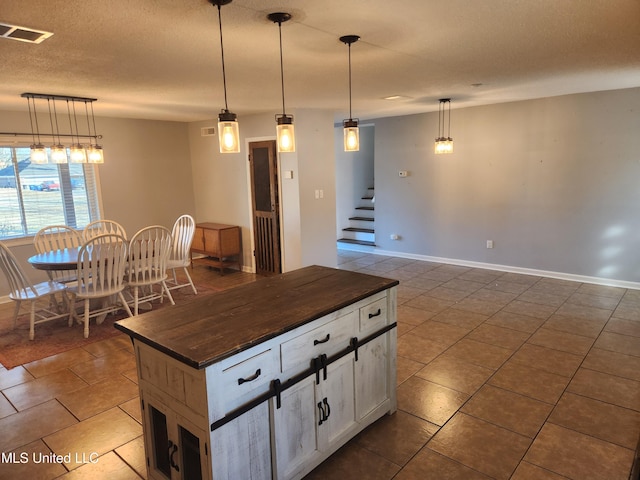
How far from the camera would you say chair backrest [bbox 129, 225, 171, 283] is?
170 inches

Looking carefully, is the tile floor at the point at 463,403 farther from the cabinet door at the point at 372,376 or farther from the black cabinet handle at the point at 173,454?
the black cabinet handle at the point at 173,454

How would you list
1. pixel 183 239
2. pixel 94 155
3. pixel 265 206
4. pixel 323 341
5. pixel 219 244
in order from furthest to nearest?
pixel 219 244, pixel 265 206, pixel 183 239, pixel 94 155, pixel 323 341

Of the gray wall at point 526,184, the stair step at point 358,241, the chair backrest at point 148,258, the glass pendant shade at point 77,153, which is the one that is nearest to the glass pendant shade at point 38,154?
the glass pendant shade at point 77,153

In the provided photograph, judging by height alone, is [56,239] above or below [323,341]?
above

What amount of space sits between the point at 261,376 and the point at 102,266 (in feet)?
9.37

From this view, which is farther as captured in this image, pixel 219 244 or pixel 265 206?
pixel 219 244

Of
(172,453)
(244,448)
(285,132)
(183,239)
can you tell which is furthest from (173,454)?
(183,239)

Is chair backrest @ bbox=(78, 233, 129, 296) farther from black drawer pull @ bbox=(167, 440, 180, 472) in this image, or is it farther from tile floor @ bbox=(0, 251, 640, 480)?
black drawer pull @ bbox=(167, 440, 180, 472)

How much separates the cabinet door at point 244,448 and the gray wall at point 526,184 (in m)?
5.06

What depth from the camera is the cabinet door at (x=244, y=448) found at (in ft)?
5.41

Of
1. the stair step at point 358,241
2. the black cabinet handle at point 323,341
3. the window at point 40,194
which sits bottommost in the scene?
the stair step at point 358,241

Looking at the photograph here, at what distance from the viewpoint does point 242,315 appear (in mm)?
2041

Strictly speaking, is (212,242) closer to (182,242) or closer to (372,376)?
(182,242)

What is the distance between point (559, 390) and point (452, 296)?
213 cm
